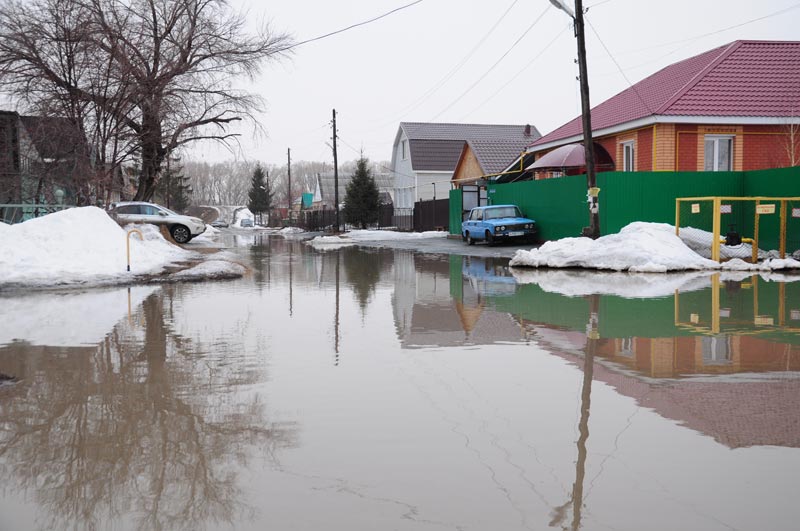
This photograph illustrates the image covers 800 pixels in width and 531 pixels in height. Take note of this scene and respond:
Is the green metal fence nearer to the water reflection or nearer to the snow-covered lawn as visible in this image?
the snow-covered lawn

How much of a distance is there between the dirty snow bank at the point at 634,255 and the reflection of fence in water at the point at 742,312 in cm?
325

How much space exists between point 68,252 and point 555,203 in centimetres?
1651

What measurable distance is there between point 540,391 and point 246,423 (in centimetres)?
243

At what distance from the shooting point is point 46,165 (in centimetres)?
2480

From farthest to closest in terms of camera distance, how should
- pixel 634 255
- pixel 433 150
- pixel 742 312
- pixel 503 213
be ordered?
pixel 433 150
pixel 503 213
pixel 634 255
pixel 742 312

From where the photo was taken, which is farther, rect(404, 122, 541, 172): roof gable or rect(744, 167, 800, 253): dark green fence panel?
rect(404, 122, 541, 172): roof gable

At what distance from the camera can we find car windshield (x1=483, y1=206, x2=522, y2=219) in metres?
29.4

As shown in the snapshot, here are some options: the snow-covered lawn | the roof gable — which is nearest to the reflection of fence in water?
the snow-covered lawn

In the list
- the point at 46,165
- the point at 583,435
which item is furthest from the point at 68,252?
the point at 583,435

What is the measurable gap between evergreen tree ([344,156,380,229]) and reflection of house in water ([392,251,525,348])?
37.1m

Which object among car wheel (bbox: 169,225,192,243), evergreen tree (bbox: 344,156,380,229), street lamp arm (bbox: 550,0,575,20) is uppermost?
street lamp arm (bbox: 550,0,575,20)

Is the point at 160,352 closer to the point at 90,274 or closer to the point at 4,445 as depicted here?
the point at 4,445

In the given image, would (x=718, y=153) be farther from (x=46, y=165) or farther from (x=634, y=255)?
(x=46, y=165)

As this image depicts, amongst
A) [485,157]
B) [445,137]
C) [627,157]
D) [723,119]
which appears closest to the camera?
[723,119]
